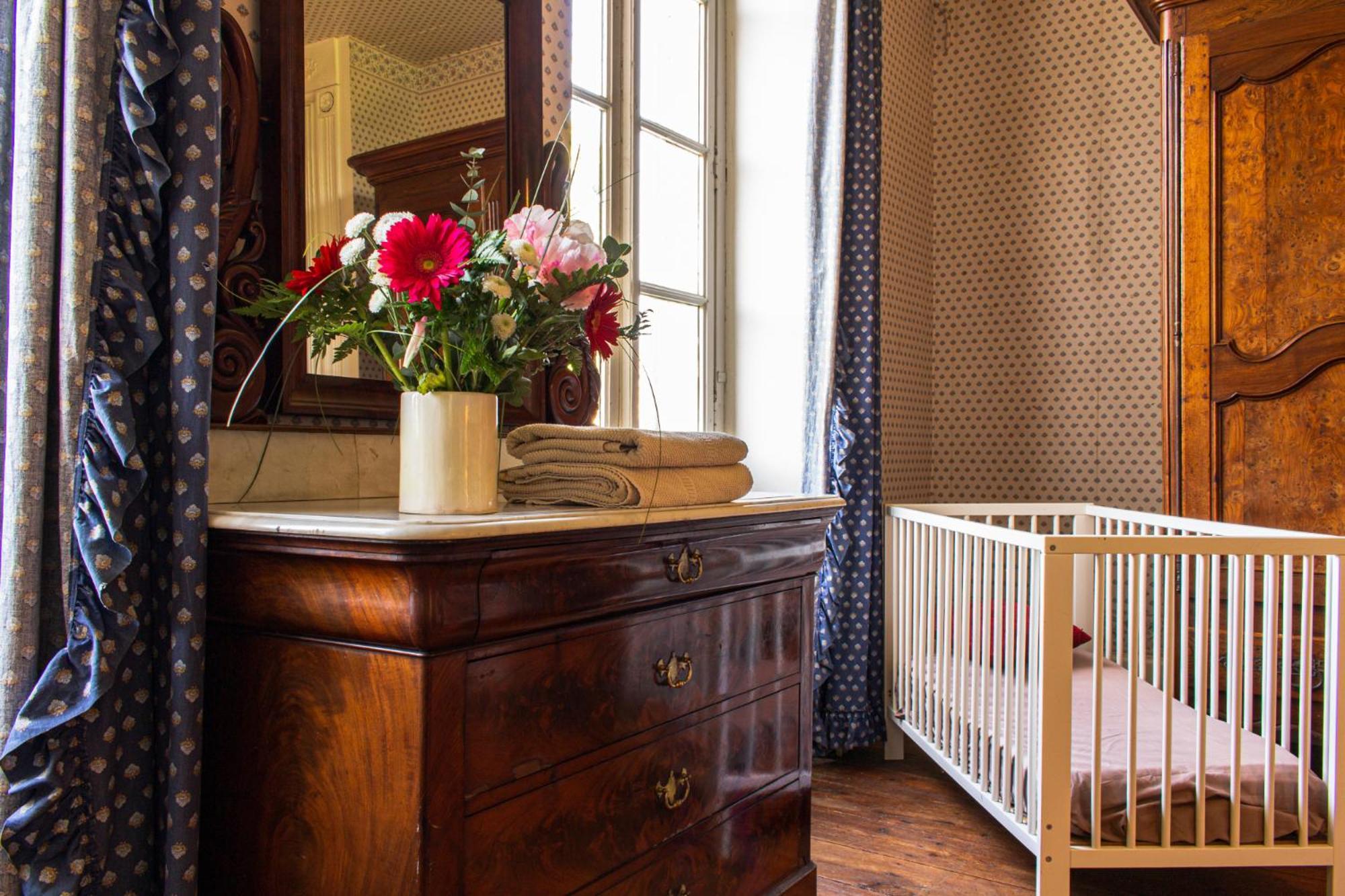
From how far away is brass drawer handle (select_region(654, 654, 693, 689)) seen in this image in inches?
53.5

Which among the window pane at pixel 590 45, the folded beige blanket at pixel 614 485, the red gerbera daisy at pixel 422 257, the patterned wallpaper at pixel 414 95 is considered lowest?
the folded beige blanket at pixel 614 485

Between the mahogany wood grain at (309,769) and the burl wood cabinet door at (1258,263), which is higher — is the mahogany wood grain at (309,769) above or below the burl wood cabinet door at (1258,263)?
below

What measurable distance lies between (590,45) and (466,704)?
1881 millimetres

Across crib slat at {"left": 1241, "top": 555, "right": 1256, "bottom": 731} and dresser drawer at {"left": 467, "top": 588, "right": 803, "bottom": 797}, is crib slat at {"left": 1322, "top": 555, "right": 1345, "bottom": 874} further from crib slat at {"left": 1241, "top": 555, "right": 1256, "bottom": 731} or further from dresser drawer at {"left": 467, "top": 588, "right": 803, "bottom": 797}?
dresser drawer at {"left": 467, "top": 588, "right": 803, "bottom": 797}

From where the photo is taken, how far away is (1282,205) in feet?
7.92

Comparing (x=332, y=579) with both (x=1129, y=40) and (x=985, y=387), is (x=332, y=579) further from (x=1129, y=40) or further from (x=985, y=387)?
(x=1129, y=40)

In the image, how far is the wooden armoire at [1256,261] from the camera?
7.79ft

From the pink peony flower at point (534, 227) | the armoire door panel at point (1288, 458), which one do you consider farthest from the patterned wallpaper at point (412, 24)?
the armoire door panel at point (1288, 458)

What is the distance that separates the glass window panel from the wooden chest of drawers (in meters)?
1.23

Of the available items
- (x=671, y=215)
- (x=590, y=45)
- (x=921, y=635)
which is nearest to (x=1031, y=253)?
(x=671, y=215)

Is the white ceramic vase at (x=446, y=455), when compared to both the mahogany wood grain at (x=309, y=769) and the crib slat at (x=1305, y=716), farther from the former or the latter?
the crib slat at (x=1305, y=716)

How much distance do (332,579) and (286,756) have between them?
238 millimetres

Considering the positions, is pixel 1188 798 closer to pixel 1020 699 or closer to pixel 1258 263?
pixel 1020 699

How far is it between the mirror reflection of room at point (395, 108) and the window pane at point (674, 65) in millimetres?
885
